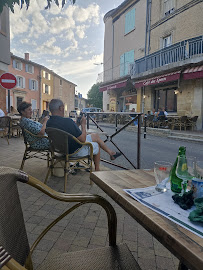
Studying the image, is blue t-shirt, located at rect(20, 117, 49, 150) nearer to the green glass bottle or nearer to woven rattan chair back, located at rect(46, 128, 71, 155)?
woven rattan chair back, located at rect(46, 128, 71, 155)

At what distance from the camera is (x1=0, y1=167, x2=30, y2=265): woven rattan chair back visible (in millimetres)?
779

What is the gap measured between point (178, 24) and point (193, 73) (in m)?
4.91

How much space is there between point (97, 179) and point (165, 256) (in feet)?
3.27

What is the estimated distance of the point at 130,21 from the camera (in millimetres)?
18812

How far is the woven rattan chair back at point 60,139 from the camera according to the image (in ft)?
9.45

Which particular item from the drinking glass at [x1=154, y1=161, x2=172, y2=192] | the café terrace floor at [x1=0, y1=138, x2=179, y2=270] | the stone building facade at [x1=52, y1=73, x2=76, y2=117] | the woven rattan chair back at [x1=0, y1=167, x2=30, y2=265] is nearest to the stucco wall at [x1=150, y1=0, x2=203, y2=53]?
the café terrace floor at [x1=0, y1=138, x2=179, y2=270]

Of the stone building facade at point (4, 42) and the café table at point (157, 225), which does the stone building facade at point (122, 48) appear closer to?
the stone building facade at point (4, 42)

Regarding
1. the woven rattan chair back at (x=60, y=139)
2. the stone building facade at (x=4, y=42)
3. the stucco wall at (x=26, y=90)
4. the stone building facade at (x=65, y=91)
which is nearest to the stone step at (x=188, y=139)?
the woven rattan chair back at (x=60, y=139)

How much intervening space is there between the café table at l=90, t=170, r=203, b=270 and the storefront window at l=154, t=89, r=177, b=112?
1451cm

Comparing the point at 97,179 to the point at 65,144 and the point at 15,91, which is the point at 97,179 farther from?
the point at 15,91

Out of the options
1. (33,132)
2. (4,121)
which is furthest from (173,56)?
(33,132)

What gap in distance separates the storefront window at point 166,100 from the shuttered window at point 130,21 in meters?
7.17

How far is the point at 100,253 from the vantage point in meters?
1.08

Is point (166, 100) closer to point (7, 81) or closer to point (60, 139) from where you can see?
point (7, 81)
